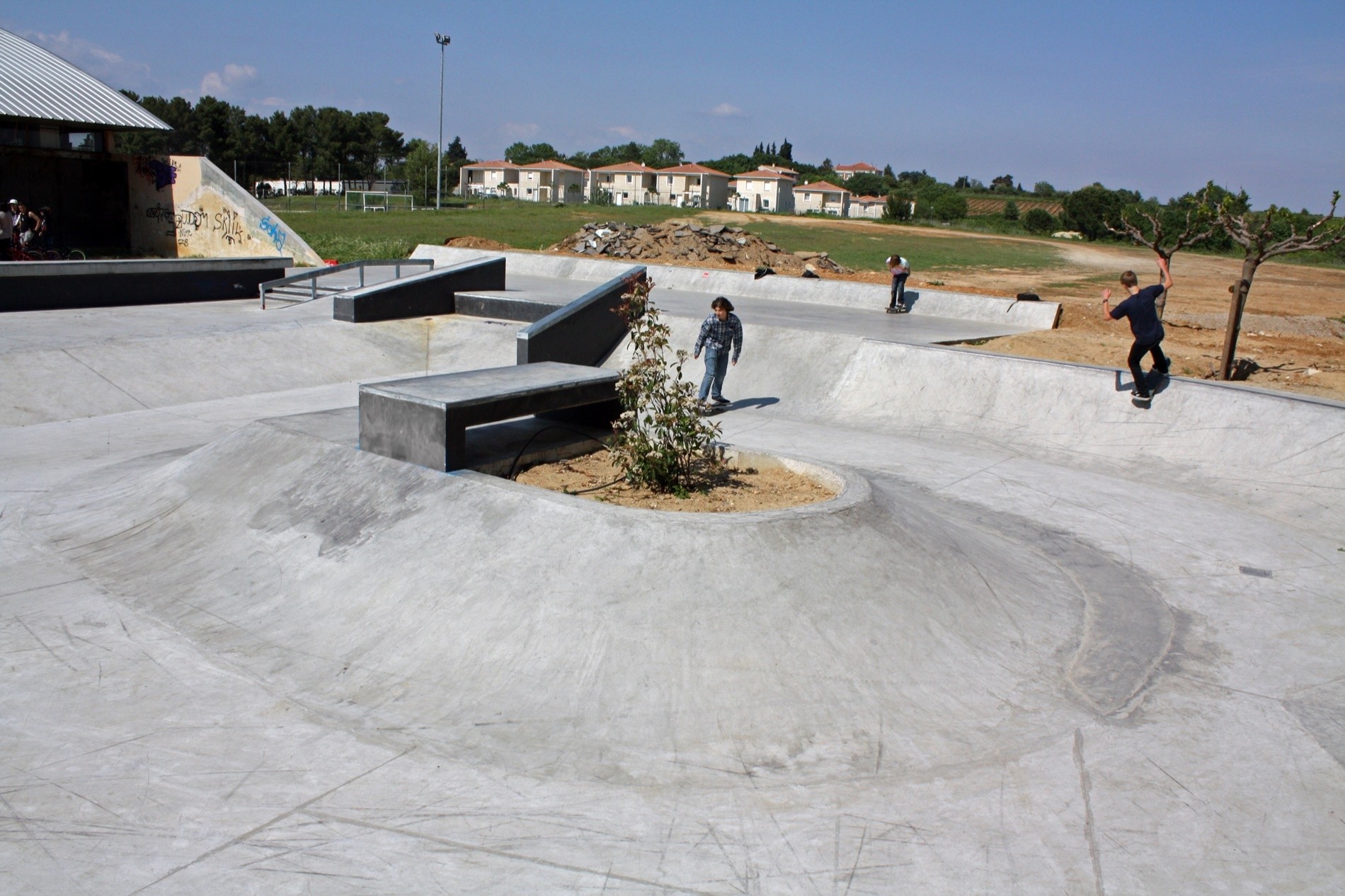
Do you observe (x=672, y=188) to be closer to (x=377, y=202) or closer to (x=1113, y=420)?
(x=377, y=202)

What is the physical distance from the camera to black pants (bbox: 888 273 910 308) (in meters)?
19.1

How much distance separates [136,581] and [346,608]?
5.81 ft

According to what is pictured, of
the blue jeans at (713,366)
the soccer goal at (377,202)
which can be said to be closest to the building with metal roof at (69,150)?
the blue jeans at (713,366)

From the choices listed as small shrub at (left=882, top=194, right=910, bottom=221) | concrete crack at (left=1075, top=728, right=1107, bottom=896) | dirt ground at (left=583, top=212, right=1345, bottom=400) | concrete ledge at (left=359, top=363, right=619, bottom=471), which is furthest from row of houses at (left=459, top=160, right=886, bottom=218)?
concrete crack at (left=1075, top=728, right=1107, bottom=896)

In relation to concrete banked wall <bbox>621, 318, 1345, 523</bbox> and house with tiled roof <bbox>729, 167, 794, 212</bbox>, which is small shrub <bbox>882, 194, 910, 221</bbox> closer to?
house with tiled roof <bbox>729, 167, 794, 212</bbox>

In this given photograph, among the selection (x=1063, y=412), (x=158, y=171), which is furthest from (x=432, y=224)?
(x=1063, y=412)

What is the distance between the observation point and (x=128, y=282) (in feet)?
57.1

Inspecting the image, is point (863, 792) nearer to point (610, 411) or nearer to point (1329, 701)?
point (1329, 701)

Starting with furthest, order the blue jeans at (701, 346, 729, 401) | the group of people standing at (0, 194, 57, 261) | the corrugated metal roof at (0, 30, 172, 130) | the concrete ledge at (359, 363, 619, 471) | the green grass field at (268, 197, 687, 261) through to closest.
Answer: the green grass field at (268, 197, 687, 261), the corrugated metal roof at (0, 30, 172, 130), the group of people standing at (0, 194, 57, 261), the blue jeans at (701, 346, 729, 401), the concrete ledge at (359, 363, 619, 471)

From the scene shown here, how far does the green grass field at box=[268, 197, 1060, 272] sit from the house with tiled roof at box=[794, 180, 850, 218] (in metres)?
50.5

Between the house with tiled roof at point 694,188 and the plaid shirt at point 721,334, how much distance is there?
10167 centimetres

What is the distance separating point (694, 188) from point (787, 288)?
3961 inches

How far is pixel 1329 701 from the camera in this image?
553 centimetres

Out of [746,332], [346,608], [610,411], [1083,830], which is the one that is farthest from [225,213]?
[1083,830]
